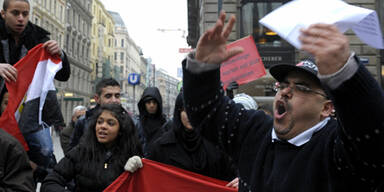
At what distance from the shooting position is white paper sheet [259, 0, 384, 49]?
147cm

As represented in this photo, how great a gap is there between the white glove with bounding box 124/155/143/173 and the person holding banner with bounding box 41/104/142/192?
61 mm

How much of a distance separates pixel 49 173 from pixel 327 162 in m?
2.67

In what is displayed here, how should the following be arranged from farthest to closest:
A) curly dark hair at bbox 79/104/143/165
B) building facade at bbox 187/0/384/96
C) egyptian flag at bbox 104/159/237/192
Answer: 1. building facade at bbox 187/0/384/96
2. egyptian flag at bbox 104/159/237/192
3. curly dark hair at bbox 79/104/143/165

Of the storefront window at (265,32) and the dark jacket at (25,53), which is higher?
the storefront window at (265,32)

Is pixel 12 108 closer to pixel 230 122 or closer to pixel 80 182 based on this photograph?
pixel 80 182

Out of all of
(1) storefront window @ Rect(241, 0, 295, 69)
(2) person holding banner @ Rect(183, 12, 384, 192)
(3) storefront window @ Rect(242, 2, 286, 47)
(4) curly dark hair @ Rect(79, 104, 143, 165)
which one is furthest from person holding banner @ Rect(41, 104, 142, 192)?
(3) storefront window @ Rect(242, 2, 286, 47)

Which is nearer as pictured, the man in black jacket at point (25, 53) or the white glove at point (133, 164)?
the man in black jacket at point (25, 53)

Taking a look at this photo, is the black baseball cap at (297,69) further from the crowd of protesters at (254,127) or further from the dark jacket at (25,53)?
the dark jacket at (25,53)

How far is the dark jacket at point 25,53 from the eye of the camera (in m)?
3.78

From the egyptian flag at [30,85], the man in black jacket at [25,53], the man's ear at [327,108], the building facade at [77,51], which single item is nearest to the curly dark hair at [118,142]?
the man in black jacket at [25,53]

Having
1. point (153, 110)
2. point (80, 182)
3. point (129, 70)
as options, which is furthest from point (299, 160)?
point (129, 70)

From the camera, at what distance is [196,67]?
202cm

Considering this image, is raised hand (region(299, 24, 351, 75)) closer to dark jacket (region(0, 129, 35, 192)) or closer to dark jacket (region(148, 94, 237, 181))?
dark jacket (region(0, 129, 35, 192))

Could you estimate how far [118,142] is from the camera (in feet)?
13.6
